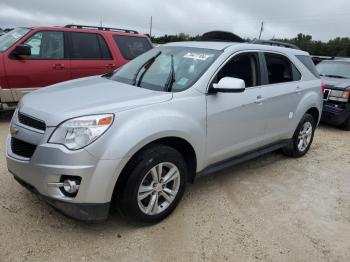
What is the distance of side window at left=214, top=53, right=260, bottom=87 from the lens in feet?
12.8

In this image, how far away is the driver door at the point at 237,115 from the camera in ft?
11.9

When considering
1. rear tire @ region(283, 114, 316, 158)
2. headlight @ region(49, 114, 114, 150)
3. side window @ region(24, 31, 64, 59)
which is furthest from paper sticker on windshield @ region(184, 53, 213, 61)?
side window @ region(24, 31, 64, 59)

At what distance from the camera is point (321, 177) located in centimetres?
487

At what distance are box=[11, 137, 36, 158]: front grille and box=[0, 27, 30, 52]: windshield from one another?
378 cm

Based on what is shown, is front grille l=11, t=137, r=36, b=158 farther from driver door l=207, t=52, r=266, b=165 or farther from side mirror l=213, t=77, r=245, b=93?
side mirror l=213, t=77, r=245, b=93

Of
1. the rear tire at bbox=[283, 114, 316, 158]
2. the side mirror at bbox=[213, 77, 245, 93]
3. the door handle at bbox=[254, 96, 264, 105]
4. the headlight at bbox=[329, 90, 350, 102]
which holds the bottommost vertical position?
the rear tire at bbox=[283, 114, 316, 158]

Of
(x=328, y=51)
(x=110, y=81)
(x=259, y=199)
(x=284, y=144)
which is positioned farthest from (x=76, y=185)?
(x=328, y=51)

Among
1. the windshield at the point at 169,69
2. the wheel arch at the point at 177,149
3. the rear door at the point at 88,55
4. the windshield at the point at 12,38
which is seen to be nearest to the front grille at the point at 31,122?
the wheel arch at the point at 177,149

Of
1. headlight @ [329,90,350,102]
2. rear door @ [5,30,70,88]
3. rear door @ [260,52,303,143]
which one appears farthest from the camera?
headlight @ [329,90,350,102]

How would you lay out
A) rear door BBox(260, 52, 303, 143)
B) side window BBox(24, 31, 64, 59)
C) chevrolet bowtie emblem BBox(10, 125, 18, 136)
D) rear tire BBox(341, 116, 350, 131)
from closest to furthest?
chevrolet bowtie emblem BBox(10, 125, 18, 136)
rear door BBox(260, 52, 303, 143)
side window BBox(24, 31, 64, 59)
rear tire BBox(341, 116, 350, 131)

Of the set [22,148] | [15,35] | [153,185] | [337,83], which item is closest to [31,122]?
[22,148]

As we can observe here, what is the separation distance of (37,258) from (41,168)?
0.71 m

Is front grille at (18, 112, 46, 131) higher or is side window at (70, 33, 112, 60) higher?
side window at (70, 33, 112, 60)

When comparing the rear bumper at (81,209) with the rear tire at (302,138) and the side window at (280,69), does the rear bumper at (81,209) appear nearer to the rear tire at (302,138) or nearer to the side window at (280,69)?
the side window at (280,69)
